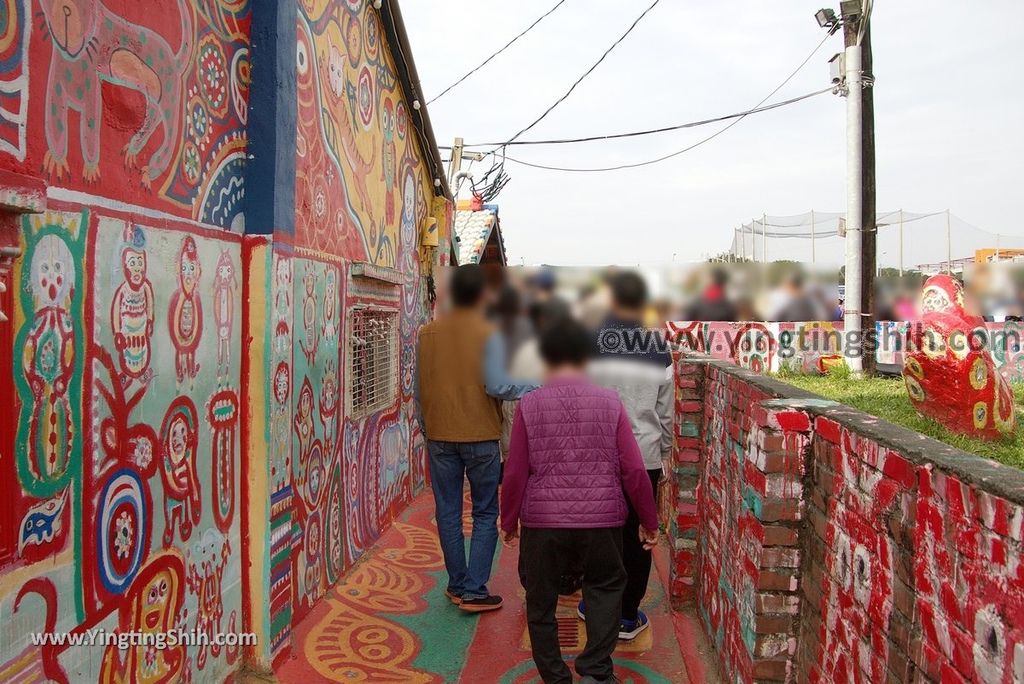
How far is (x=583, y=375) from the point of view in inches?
127

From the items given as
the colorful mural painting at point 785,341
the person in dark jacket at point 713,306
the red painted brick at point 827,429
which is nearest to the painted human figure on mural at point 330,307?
the red painted brick at point 827,429

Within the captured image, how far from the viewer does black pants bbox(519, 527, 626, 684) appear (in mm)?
3174

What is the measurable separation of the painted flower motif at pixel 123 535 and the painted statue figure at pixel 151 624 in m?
0.14

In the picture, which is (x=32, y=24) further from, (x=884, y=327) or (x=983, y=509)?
(x=884, y=327)

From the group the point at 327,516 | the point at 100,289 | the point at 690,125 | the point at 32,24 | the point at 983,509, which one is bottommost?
the point at 327,516

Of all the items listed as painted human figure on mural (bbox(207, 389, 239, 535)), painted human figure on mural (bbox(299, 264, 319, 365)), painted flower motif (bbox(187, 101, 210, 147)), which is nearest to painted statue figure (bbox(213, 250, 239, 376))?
painted human figure on mural (bbox(207, 389, 239, 535))

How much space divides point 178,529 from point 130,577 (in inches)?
12.6

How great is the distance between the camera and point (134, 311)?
2.65 m

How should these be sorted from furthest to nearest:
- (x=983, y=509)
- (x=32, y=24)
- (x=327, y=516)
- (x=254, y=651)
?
1. (x=327, y=516)
2. (x=254, y=651)
3. (x=32, y=24)
4. (x=983, y=509)

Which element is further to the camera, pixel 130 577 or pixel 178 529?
pixel 178 529

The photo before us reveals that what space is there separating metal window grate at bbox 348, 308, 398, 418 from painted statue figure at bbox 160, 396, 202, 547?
1.93 m

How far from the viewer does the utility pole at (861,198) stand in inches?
425

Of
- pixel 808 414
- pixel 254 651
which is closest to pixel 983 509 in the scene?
pixel 808 414

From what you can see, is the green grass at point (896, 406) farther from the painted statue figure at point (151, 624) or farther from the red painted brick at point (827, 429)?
the painted statue figure at point (151, 624)
